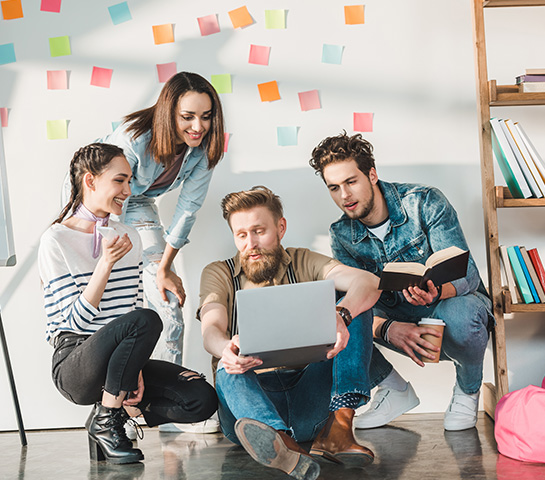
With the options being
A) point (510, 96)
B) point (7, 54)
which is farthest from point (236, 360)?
point (7, 54)

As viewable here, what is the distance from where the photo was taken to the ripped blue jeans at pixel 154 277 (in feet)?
8.00

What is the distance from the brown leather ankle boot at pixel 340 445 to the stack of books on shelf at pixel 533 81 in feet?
4.56

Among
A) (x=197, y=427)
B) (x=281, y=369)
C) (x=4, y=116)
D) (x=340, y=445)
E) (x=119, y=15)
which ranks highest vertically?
(x=119, y=15)

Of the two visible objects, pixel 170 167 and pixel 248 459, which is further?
pixel 170 167

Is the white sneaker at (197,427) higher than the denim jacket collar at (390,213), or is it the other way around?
the denim jacket collar at (390,213)

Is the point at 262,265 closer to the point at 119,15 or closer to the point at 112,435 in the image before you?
the point at 112,435

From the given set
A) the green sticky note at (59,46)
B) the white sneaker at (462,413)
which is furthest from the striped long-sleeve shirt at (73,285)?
the white sneaker at (462,413)

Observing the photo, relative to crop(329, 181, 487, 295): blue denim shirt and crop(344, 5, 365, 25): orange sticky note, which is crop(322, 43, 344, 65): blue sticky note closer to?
crop(344, 5, 365, 25): orange sticky note

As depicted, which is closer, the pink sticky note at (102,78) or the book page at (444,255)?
the book page at (444,255)

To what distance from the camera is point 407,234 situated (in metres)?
2.29

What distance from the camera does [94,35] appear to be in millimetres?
2627

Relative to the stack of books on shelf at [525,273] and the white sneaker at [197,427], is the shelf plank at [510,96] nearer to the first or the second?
the stack of books on shelf at [525,273]

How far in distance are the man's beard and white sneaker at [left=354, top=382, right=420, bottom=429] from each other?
24.3 inches

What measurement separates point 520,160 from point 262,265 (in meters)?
1.02
